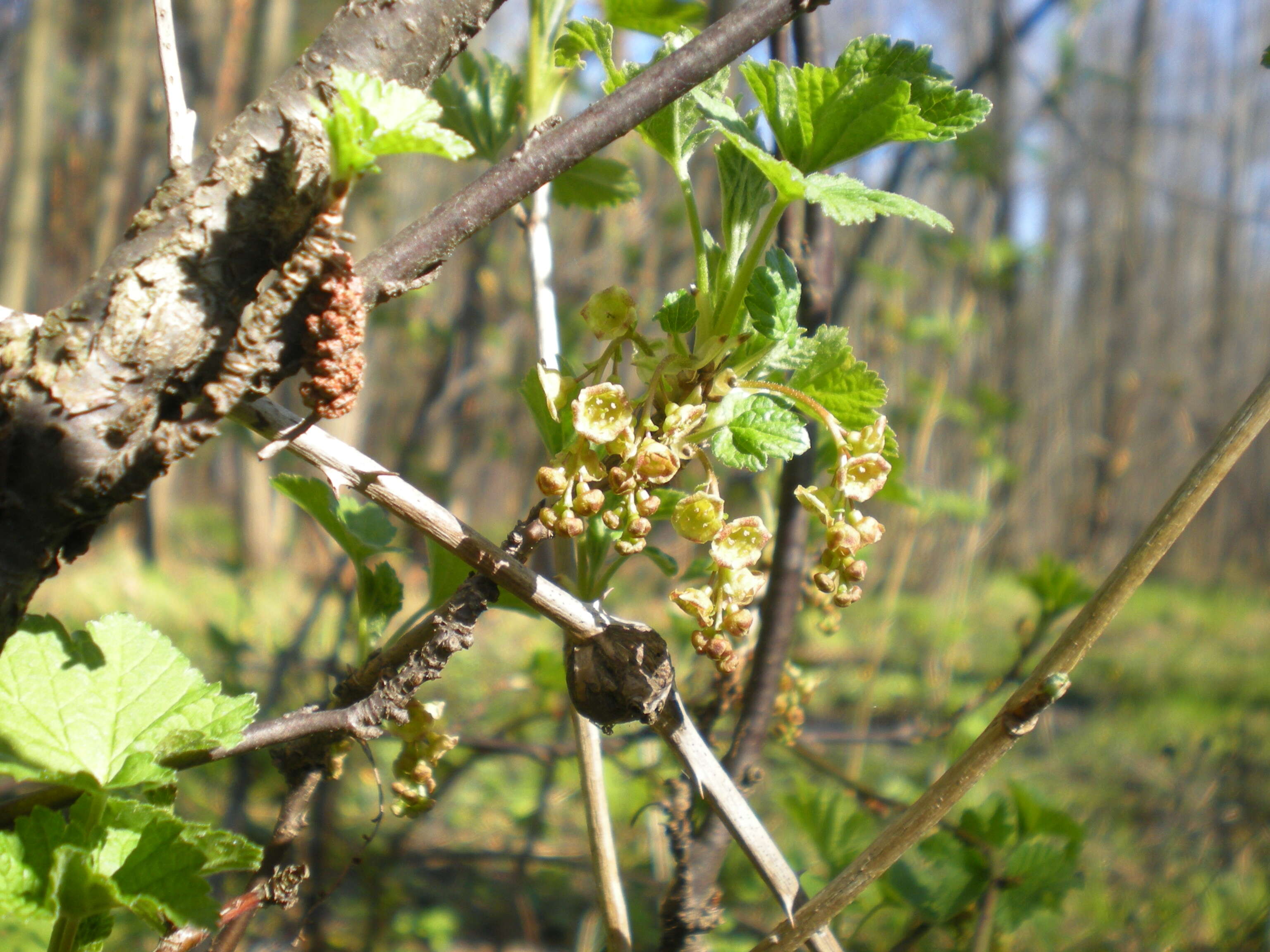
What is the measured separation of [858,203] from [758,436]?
152mm

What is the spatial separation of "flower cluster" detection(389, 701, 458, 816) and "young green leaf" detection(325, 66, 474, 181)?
435 mm

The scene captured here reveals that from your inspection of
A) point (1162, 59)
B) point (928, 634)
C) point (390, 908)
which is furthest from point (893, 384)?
point (1162, 59)

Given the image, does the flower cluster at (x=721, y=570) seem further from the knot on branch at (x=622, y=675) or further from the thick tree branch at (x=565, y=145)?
the thick tree branch at (x=565, y=145)

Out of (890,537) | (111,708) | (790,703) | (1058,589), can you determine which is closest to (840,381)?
(111,708)

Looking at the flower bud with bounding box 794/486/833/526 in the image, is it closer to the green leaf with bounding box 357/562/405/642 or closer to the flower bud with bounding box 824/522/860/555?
the flower bud with bounding box 824/522/860/555

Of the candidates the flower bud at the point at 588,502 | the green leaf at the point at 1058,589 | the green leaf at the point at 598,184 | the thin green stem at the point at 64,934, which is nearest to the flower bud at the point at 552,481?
the flower bud at the point at 588,502

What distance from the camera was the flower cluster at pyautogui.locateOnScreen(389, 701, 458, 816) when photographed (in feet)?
2.23

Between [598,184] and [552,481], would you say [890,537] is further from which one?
[552,481]

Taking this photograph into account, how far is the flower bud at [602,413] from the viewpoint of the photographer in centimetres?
51

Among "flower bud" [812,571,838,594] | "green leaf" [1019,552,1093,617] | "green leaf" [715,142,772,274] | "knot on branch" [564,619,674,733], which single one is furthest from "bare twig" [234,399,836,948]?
"green leaf" [1019,552,1093,617]

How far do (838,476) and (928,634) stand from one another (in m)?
5.15

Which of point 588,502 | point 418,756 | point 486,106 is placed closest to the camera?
point 588,502

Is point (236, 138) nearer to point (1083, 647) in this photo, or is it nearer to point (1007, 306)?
point (1083, 647)

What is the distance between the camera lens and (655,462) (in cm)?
51
